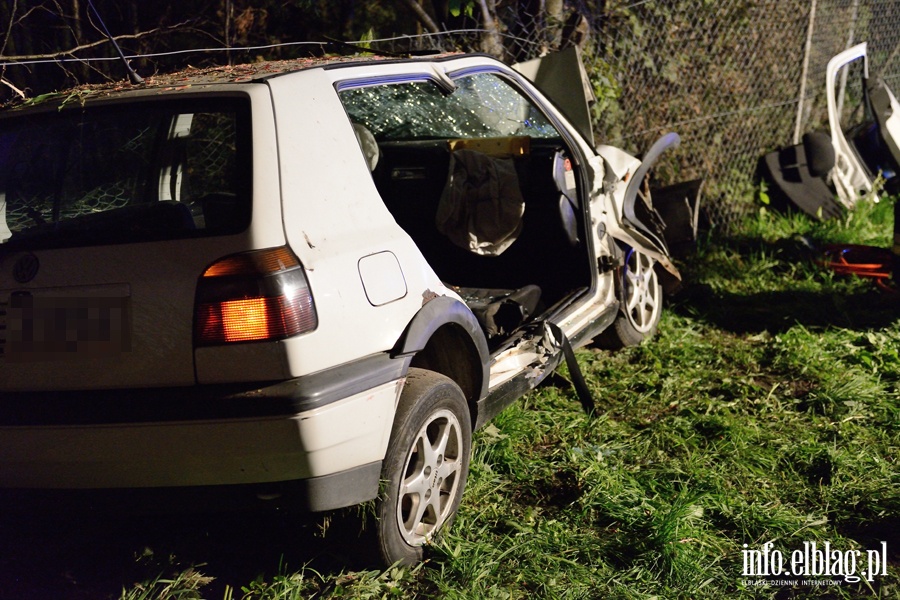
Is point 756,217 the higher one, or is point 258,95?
point 258,95

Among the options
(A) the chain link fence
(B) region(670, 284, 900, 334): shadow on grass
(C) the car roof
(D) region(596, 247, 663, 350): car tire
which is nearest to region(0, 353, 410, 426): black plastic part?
(C) the car roof

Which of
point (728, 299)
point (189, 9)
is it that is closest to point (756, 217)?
point (728, 299)

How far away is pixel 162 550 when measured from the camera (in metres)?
3.29

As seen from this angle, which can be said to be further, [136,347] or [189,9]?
[189,9]

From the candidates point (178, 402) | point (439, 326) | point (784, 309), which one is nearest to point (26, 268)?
point (178, 402)

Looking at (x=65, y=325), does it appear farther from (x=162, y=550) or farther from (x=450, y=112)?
(x=450, y=112)

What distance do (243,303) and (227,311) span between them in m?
0.05

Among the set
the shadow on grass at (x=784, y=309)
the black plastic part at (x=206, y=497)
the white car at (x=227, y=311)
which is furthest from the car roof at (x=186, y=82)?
the shadow on grass at (x=784, y=309)

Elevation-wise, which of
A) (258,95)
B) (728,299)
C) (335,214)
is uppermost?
(258,95)

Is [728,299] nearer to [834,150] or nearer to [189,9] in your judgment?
[834,150]

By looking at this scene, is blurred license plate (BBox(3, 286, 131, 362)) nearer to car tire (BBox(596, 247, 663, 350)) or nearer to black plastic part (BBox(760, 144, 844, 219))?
car tire (BBox(596, 247, 663, 350))

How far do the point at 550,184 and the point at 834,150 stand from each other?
13.4 feet

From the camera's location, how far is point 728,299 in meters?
6.27

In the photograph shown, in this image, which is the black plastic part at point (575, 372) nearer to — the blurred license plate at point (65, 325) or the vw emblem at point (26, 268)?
the blurred license plate at point (65, 325)
